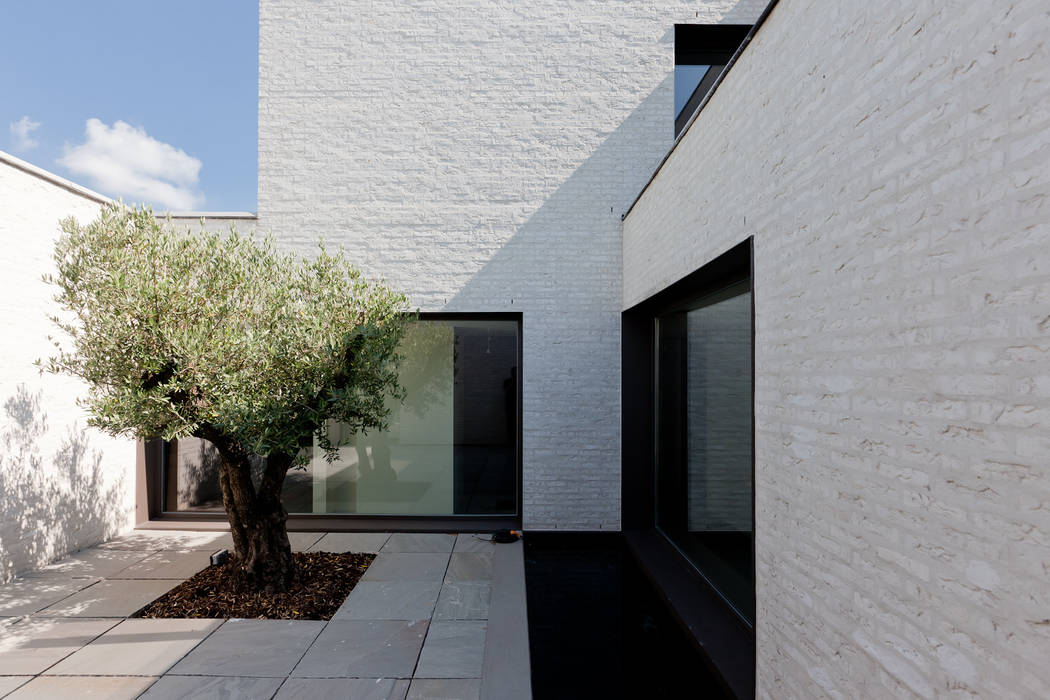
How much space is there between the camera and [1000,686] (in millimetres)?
1108

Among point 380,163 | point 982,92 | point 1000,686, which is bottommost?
point 1000,686

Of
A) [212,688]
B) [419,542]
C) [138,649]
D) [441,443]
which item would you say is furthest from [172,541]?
[212,688]

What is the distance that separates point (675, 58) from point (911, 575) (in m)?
5.87

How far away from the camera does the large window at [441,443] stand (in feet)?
17.8

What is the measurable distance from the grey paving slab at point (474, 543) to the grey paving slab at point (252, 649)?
1.63 meters

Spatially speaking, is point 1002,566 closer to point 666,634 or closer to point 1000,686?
point 1000,686

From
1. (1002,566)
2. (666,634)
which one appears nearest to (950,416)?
(1002,566)

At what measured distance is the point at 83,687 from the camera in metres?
2.64

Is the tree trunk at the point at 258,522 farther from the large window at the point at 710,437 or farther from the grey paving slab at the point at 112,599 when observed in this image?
the large window at the point at 710,437

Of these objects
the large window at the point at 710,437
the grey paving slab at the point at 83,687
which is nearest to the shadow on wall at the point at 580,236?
the large window at the point at 710,437

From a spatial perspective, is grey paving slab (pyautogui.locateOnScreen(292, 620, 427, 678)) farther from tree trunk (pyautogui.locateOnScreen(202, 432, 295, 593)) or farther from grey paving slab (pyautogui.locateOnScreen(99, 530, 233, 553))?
grey paving slab (pyautogui.locateOnScreen(99, 530, 233, 553))

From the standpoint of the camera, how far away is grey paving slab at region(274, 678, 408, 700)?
8.52 ft

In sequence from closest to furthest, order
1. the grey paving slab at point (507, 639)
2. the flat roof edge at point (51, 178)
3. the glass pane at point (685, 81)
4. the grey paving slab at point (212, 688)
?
the grey paving slab at point (212, 688), the grey paving slab at point (507, 639), the flat roof edge at point (51, 178), the glass pane at point (685, 81)

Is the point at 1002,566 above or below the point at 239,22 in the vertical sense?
below
